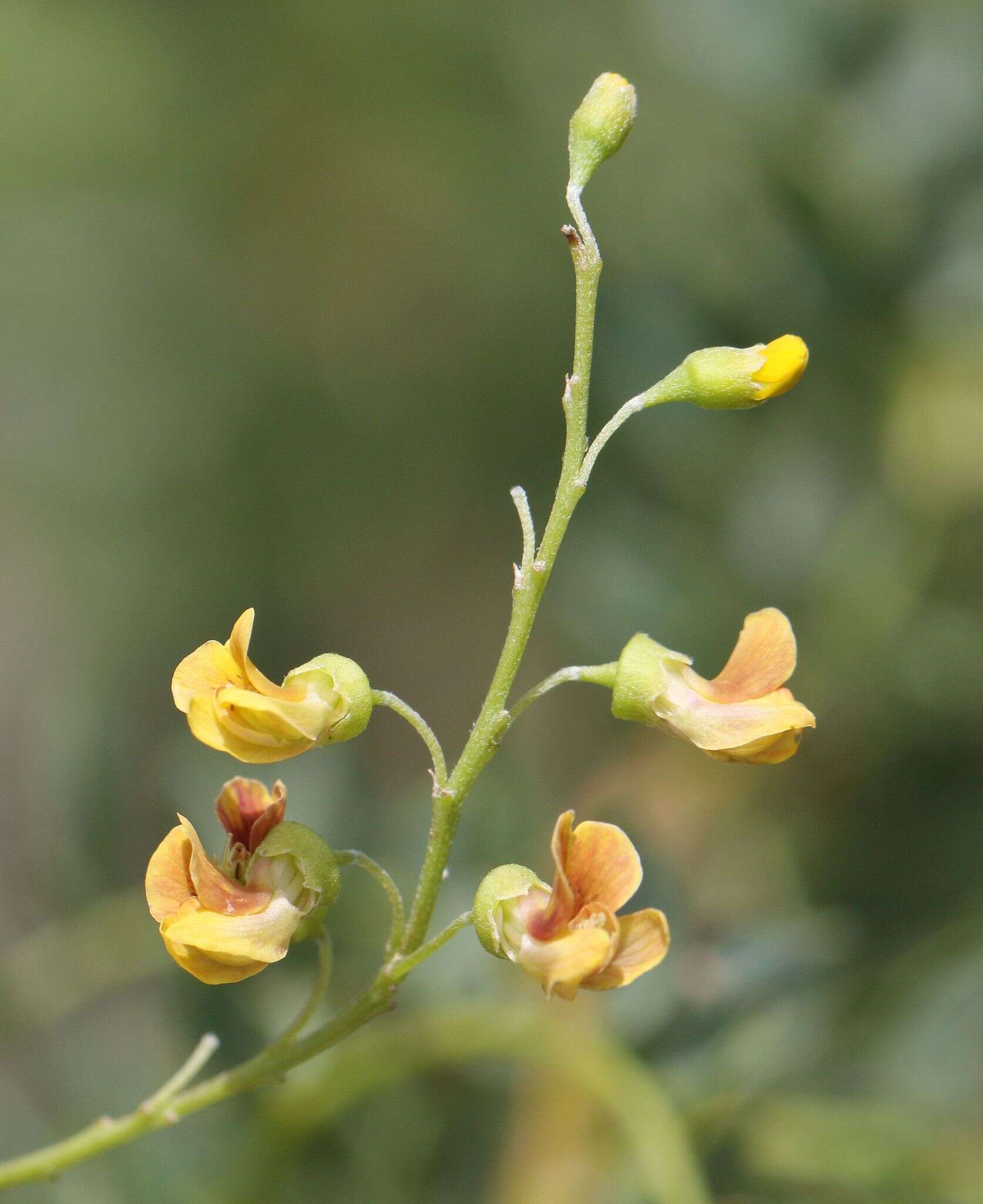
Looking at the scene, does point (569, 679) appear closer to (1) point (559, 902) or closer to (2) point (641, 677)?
(2) point (641, 677)

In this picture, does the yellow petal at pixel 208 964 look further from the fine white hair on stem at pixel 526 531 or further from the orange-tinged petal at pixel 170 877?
the fine white hair on stem at pixel 526 531

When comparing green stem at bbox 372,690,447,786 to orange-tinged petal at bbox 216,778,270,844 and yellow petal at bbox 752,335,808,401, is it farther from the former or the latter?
yellow petal at bbox 752,335,808,401

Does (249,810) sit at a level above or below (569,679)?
below

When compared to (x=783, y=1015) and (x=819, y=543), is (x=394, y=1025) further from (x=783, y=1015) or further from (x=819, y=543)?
(x=819, y=543)

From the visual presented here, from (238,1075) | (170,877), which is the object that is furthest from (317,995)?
(170,877)

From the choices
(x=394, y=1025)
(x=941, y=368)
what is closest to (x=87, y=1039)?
(x=394, y=1025)

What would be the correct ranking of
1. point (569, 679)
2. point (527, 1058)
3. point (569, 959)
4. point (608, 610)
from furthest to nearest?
point (608, 610) < point (527, 1058) < point (569, 679) < point (569, 959)

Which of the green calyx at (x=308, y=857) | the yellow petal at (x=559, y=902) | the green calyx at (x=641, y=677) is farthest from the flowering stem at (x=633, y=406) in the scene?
the green calyx at (x=308, y=857)

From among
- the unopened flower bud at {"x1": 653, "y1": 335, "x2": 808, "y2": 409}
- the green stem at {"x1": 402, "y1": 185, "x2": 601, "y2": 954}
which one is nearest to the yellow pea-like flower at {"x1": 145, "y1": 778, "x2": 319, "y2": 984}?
the green stem at {"x1": 402, "y1": 185, "x2": 601, "y2": 954}
